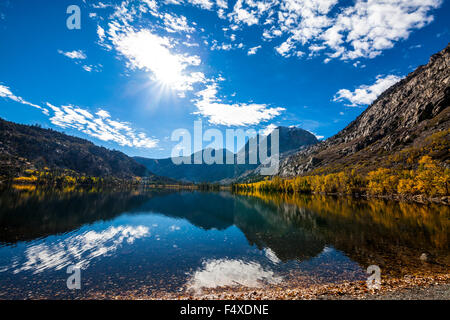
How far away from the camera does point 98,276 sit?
898 inches

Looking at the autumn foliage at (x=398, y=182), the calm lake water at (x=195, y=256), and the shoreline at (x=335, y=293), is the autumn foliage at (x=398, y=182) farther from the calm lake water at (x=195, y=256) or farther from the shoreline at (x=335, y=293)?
the shoreline at (x=335, y=293)

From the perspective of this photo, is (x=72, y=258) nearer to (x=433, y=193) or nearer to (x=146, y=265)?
(x=146, y=265)

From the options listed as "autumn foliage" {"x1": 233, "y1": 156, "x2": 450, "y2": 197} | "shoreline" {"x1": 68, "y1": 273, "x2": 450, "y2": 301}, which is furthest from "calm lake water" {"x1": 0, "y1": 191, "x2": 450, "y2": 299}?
"autumn foliage" {"x1": 233, "y1": 156, "x2": 450, "y2": 197}

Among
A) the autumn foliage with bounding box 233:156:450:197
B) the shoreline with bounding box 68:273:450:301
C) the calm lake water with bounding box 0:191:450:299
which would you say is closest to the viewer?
the shoreline with bounding box 68:273:450:301

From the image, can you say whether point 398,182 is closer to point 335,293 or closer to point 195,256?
point 335,293

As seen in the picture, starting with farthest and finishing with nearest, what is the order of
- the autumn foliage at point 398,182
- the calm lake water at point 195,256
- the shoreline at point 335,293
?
the autumn foliage at point 398,182 < the calm lake water at point 195,256 < the shoreline at point 335,293

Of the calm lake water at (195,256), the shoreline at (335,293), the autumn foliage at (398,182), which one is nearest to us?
the shoreline at (335,293)

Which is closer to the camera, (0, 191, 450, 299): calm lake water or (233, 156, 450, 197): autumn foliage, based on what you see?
(0, 191, 450, 299): calm lake water

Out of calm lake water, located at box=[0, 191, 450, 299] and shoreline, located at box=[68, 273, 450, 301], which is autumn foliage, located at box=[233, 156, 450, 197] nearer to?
calm lake water, located at box=[0, 191, 450, 299]

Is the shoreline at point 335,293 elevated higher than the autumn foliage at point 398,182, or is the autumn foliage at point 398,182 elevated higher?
the autumn foliage at point 398,182

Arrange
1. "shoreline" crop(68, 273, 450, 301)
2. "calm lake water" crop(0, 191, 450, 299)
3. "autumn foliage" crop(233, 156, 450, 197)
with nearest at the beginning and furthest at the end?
1. "shoreline" crop(68, 273, 450, 301)
2. "calm lake water" crop(0, 191, 450, 299)
3. "autumn foliage" crop(233, 156, 450, 197)

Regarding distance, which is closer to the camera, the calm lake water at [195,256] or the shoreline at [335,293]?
the shoreline at [335,293]

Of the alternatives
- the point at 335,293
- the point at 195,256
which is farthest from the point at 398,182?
the point at 195,256

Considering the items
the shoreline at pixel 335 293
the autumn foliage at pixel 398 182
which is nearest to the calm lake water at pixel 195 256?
the shoreline at pixel 335 293
